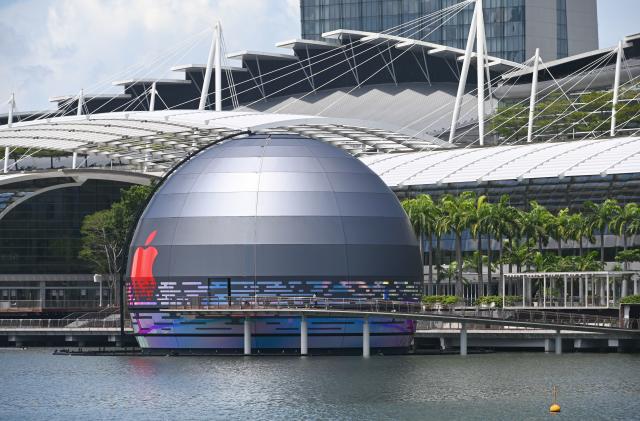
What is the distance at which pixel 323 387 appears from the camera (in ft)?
230

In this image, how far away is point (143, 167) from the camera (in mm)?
153375

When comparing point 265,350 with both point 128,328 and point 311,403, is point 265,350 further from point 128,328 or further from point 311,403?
point 311,403

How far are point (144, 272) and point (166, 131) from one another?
4414cm

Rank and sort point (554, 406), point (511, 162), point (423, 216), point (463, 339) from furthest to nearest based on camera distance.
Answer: point (511, 162) → point (423, 216) → point (463, 339) → point (554, 406)

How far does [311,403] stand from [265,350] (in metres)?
27.0

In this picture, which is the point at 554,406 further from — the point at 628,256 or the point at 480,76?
the point at 480,76

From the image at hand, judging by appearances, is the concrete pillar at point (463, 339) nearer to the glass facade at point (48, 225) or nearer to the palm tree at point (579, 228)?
the palm tree at point (579, 228)

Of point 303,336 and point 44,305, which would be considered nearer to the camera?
point 303,336

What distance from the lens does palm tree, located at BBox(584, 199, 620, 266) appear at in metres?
120

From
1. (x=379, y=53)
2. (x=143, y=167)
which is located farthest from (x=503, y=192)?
(x=379, y=53)

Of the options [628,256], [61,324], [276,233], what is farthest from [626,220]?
[61,324]

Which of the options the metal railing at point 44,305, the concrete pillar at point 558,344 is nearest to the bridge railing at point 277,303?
the concrete pillar at point 558,344

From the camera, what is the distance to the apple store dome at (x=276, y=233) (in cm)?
8850

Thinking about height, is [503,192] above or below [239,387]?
above
